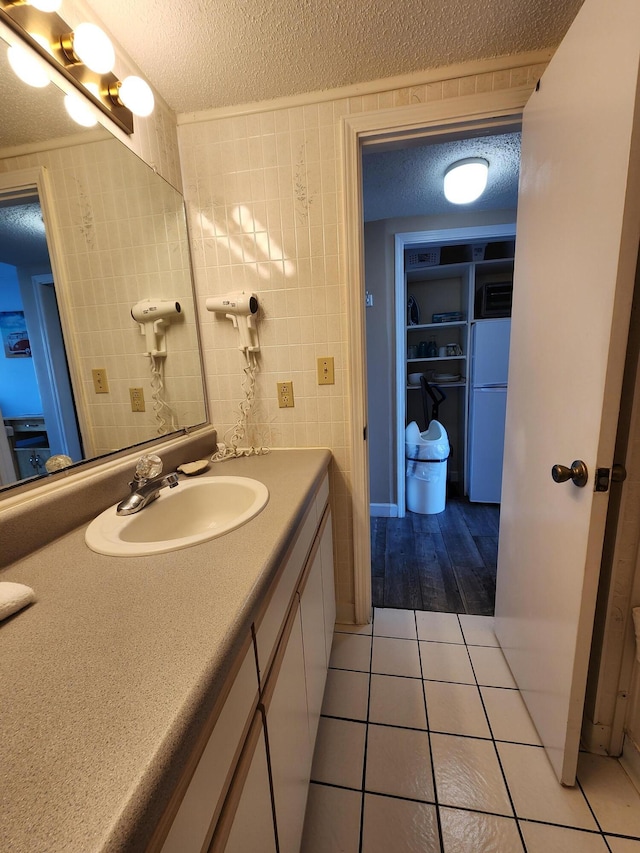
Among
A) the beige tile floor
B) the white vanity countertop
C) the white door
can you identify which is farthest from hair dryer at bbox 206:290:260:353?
the beige tile floor

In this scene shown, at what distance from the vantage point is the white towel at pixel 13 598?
511mm

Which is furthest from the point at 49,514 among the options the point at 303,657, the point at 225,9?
the point at 225,9

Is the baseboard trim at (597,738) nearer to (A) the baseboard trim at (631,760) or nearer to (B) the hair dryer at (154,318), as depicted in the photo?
(A) the baseboard trim at (631,760)

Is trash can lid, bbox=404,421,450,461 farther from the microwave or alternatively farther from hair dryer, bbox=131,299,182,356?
hair dryer, bbox=131,299,182,356

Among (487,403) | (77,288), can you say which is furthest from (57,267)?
(487,403)

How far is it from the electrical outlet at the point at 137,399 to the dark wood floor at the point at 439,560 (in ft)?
4.70

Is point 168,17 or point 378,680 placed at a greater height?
point 168,17

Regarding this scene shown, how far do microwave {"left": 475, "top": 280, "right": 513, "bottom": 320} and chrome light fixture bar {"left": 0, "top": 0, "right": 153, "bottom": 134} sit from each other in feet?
7.68

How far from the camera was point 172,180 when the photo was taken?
51.6 inches

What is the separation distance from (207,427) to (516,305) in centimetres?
130

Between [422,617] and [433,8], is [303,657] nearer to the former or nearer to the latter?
[422,617]

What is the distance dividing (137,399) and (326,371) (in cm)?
69

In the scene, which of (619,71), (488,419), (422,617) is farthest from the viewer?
(488,419)

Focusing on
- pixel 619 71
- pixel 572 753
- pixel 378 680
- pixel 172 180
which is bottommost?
pixel 378 680
